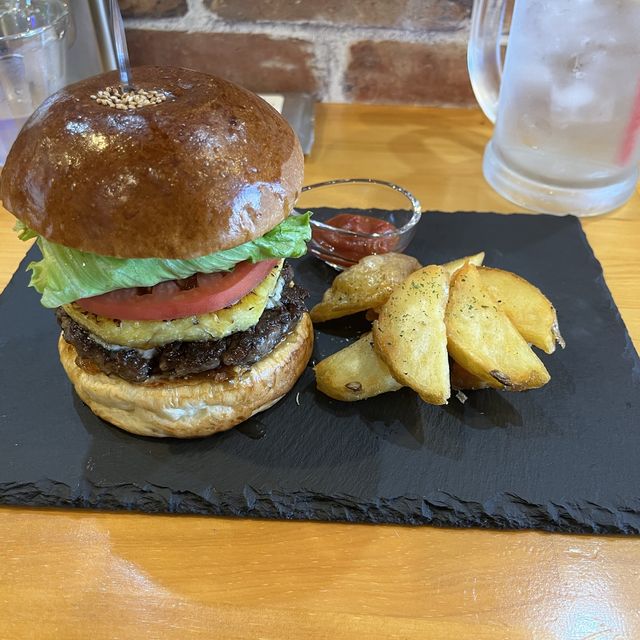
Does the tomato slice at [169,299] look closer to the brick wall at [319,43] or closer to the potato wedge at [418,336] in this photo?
the potato wedge at [418,336]

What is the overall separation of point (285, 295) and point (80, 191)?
62 cm

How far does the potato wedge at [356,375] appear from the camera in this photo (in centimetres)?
161

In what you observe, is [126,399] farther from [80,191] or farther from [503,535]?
[503,535]

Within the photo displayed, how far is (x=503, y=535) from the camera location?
1.42 m

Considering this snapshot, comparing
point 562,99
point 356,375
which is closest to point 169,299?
point 356,375

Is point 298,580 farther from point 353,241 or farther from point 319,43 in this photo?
point 319,43

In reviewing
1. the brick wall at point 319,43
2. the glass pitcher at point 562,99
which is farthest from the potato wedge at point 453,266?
the brick wall at point 319,43

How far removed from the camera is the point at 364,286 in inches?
70.7

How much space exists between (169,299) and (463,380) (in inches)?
31.3

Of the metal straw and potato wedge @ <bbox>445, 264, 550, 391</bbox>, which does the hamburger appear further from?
potato wedge @ <bbox>445, 264, 550, 391</bbox>

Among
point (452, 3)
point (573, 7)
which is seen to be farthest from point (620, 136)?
point (452, 3)

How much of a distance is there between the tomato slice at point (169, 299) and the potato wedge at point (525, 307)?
2.33 ft

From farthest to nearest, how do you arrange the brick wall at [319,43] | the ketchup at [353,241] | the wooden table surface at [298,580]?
the brick wall at [319,43], the ketchup at [353,241], the wooden table surface at [298,580]

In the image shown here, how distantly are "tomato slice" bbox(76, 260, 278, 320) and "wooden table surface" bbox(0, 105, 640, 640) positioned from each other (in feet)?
1.57
